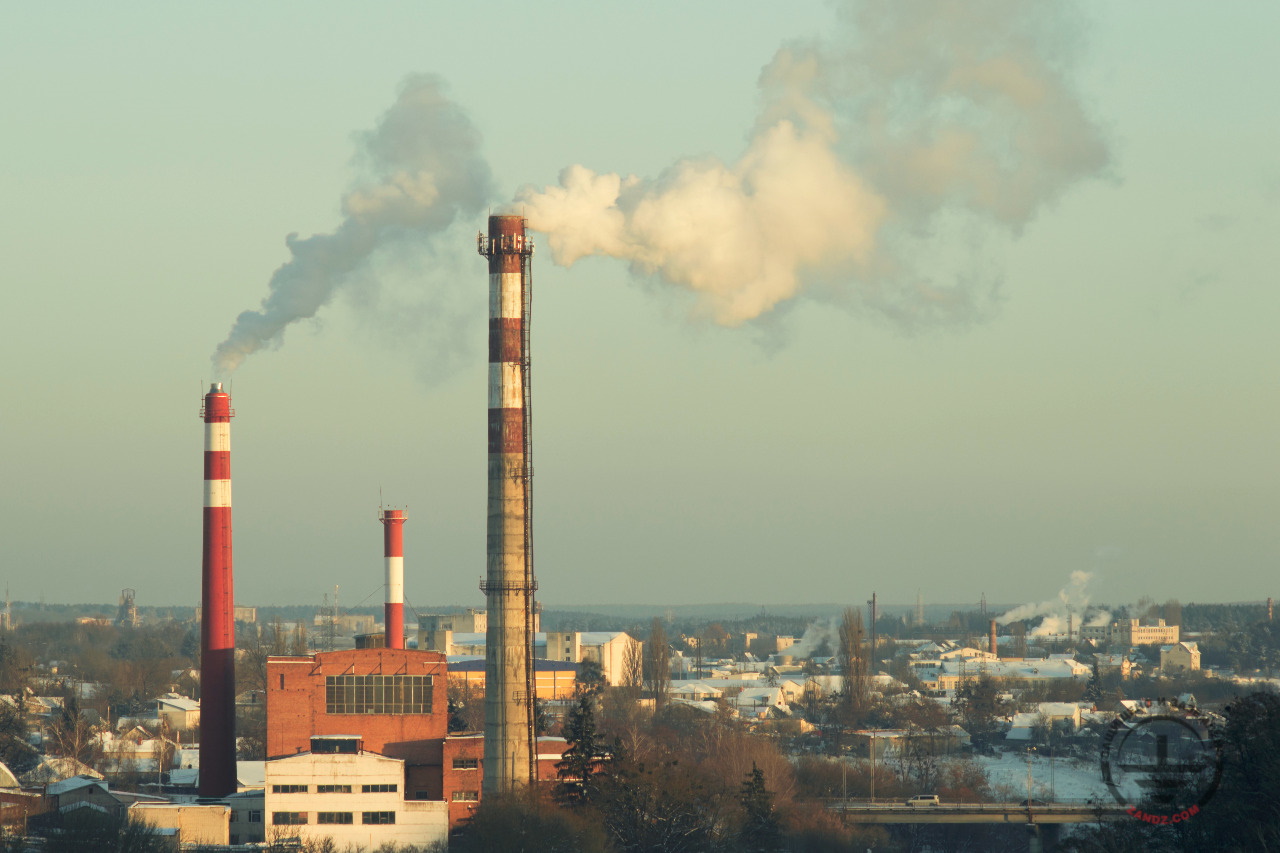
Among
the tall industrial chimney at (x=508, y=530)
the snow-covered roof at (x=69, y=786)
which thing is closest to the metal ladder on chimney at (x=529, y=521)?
the tall industrial chimney at (x=508, y=530)

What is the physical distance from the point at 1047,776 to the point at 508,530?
105 feet

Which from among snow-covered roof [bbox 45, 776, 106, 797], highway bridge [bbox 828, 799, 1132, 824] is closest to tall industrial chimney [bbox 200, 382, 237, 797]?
snow-covered roof [bbox 45, 776, 106, 797]

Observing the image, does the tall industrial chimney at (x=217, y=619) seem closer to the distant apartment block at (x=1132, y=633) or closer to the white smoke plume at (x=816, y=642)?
the white smoke plume at (x=816, y=642)

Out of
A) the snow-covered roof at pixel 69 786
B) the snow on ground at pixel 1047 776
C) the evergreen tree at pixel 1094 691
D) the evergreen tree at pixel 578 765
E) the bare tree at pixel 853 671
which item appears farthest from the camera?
the evergreen tree at pixel 1094 691

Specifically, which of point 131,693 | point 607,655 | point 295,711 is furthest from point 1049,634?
point 295,711

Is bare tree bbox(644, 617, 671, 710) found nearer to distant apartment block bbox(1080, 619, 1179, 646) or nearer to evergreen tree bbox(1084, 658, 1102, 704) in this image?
evergreen tree bbox(1084, 658, 1102, 704)

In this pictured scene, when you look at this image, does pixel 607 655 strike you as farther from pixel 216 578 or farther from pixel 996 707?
pixel 216 578

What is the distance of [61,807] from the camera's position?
131 feet

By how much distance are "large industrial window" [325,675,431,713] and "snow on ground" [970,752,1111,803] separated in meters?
19.3

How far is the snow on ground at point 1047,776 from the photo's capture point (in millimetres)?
54775

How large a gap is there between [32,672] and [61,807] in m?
44.4

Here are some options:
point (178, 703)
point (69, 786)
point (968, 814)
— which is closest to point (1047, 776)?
point (968, 814)

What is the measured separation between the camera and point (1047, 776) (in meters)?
62.0

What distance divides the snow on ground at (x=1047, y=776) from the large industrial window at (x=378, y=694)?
63.3 ft
